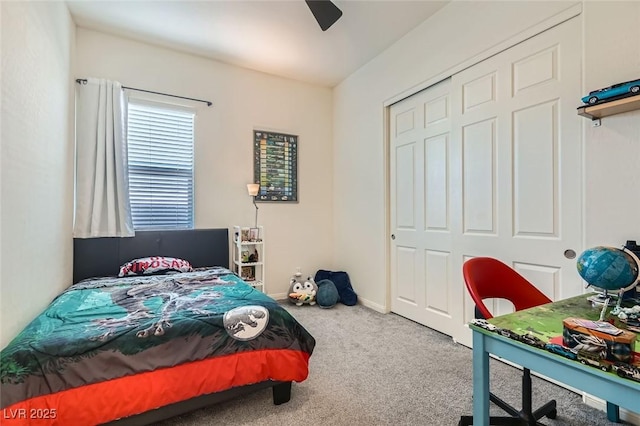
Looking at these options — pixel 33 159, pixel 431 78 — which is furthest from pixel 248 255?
pixel 431 78

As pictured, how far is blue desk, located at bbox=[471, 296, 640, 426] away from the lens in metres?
0.77

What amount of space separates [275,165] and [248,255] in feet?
4.08

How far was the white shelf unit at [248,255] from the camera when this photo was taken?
3.67m

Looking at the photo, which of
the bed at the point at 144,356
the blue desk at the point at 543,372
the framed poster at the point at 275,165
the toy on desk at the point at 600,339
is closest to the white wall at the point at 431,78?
the framed poster at the point at 275,165

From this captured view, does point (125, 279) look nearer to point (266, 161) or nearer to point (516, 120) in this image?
point (266, 161)

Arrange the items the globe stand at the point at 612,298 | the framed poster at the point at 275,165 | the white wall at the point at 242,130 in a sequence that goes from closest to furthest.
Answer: the globe stand at the point at 612,298 < the white wall at the point at 242,130 < the framed poster at the point at 275,165

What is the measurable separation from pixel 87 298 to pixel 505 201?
3.13 m

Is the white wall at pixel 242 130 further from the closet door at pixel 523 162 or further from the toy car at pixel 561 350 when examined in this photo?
the toy car at pixel 561 350

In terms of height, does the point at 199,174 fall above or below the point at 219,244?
above

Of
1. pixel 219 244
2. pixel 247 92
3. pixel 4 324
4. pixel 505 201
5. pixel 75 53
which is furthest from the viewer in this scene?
pixel 247 92

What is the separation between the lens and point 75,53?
122 inches

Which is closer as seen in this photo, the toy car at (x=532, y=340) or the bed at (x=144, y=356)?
the toy car at (x=532, y=340)

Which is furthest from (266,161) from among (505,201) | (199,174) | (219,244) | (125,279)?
(505,201)

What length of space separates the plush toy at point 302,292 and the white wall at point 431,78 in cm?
57
